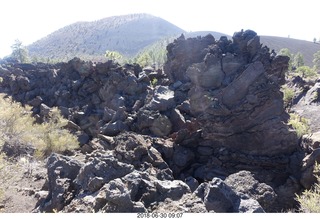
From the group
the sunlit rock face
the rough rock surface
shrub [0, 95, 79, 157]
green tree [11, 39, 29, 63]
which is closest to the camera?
the rough rock surface

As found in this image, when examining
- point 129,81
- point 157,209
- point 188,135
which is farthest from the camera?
point 129,81

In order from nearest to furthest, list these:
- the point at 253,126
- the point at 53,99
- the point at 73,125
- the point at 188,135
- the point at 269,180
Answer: the point at 269,180 → the point at 253,126 → the point at 188,135 → the point at 73,125 → the point at 53,99

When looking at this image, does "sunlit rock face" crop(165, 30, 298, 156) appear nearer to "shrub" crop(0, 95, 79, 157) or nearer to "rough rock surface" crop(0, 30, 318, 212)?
"rough rock surface" crop(0, 30, 318, 212)

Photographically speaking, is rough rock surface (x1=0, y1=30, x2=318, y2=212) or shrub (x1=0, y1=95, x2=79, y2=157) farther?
shrub (x1=0, y1=95, x2=79, y2=157)

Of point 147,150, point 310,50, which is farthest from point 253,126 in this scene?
point 310,50

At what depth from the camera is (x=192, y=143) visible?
68.5 ft

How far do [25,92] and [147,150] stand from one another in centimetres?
2599

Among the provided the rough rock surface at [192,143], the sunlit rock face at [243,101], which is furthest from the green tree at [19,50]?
the sunlit rock face at [243,101]

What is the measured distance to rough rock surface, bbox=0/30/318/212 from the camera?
9398 mm

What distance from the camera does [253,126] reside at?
19484mm

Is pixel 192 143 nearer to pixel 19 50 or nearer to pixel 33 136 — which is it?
pixel 33 136

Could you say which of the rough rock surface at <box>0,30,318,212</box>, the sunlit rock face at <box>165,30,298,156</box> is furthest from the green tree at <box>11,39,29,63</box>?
the sunlit rock face at <box>165,30,298,156</box>

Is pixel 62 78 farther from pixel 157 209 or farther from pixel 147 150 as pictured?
pixel 157 209

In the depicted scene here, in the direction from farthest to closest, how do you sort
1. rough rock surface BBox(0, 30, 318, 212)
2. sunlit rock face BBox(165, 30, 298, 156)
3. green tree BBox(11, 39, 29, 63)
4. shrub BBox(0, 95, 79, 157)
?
1. green tree BBox(11, 39, 29, 63)
2. shrub BBox(0, 95, 79, 157)
3. sunlit rock face BBox(165, 30, 298, 156)
4. rough rock surface BBox(0, 30, 318, 212)
